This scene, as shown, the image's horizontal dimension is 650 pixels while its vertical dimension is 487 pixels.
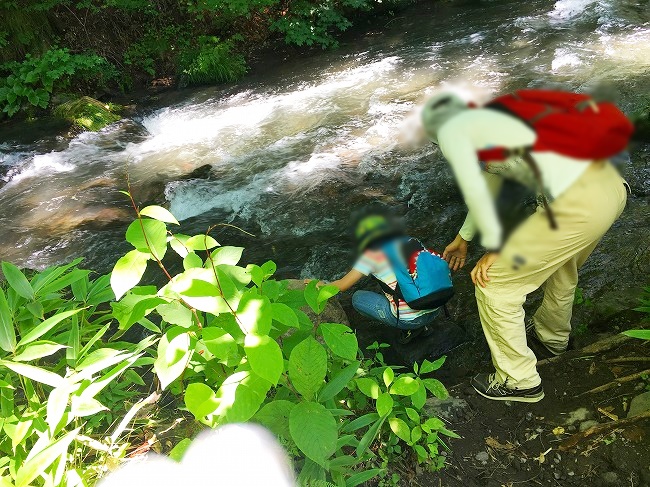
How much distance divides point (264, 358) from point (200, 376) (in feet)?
2.62

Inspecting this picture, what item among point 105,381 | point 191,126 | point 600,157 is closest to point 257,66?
point 191,126

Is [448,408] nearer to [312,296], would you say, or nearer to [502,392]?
[502,392]

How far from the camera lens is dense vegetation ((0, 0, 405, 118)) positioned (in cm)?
854

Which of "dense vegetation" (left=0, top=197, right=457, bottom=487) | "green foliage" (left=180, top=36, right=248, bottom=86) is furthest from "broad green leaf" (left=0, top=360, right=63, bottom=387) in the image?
"green foliage" (left=180, top=36, right=248, bottom=86)

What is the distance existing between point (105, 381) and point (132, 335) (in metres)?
2.04

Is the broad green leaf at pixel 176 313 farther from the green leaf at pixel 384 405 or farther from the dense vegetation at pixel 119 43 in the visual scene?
the dense vegetation at pixel 119 43

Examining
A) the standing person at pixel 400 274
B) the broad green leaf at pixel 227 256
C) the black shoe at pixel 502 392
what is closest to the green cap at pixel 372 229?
the standing person at pixel 400 274

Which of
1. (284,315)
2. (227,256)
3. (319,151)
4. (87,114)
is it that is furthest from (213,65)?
(284,315)

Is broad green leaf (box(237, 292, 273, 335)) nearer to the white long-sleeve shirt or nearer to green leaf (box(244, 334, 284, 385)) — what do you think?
green leaf (box(244, 334, 284, 385))

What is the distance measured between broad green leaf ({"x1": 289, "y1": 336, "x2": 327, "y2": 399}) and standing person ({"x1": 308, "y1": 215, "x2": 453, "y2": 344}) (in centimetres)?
32

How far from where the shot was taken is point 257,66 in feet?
28.5

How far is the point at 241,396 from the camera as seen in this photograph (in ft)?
4.46

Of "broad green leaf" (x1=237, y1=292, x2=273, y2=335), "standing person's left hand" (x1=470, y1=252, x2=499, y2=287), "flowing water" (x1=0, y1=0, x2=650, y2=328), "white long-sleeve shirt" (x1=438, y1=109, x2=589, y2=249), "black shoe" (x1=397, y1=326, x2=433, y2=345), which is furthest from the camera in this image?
"flowing water" (x1=0, y1=0, x2=650, y2=328)

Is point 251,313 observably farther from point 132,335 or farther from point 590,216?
point 132,335
